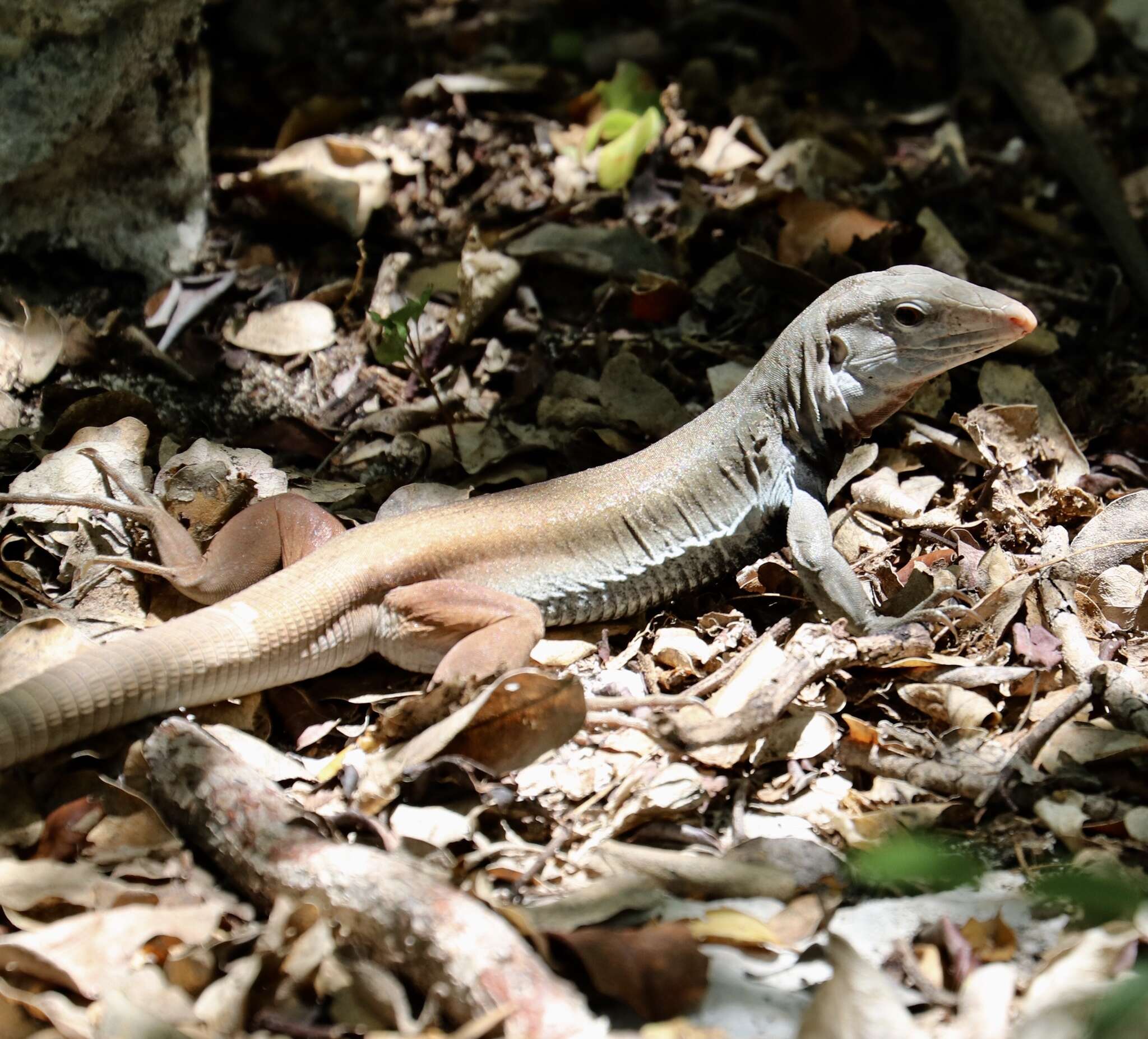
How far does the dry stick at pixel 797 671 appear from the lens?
2.94 metres

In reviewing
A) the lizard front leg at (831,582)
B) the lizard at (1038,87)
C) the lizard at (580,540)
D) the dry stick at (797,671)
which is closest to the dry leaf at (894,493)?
the lizard at (580,540)

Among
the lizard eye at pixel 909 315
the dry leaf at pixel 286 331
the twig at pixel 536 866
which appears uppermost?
the lizard eye at pixel 909 315

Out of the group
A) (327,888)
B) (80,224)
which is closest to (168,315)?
(80,224)

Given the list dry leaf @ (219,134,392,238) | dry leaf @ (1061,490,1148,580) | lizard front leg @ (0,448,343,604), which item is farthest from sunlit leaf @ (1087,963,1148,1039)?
dry leaf @ (219,134,392,238)

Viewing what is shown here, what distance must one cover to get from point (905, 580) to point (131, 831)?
8.90 feet

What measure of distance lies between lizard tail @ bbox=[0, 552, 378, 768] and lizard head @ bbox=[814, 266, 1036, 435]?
1881 millimetres

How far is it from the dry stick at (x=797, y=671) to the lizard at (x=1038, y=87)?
12.4 ft

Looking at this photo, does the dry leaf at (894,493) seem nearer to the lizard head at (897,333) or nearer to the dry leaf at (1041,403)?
the lizard head at (897,333)

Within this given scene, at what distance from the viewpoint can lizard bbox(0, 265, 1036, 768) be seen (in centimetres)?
336

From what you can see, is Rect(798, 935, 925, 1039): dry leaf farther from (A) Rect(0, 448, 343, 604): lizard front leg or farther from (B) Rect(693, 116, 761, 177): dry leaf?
(B) Rect(693, 116, 761, 177): dry leaf

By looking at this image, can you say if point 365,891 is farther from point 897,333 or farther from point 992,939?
point 897,333

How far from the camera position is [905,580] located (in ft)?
13.2

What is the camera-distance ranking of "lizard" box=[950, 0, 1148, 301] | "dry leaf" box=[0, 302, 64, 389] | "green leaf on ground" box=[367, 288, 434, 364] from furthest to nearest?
"lizard" box=[950, 0, 1148, 301]
"dry leaf" box=[0, 302, 64, 389]
"green leaf on ground" box=[367, 288, 434, 364]

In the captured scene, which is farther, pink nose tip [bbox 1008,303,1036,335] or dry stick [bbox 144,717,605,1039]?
pink nose tip [bbox 1008,303,1036,335]
